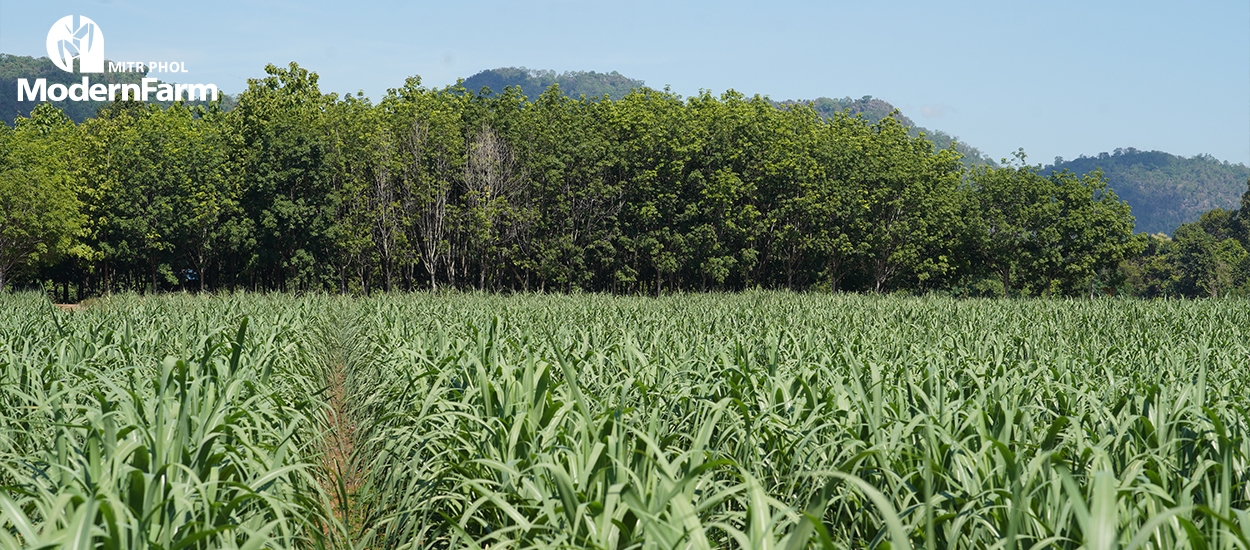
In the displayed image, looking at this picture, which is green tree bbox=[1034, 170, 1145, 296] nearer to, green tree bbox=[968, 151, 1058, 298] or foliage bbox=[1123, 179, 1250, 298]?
green tree bbox=[968, 151, 1058, 298]

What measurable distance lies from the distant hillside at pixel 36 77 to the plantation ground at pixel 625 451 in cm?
16357

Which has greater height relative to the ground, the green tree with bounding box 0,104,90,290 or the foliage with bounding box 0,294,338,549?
the green tree with bounding box 0,104,90,290

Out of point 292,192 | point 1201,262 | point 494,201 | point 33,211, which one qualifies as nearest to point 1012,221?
point 494,201

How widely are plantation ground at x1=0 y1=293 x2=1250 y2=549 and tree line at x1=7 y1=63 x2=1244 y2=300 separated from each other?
2957 cm

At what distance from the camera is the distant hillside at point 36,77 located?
15175cm

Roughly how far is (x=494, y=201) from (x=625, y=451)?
32891 millimetres

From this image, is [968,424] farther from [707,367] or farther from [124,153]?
[124,153]

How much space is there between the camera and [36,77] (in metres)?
167

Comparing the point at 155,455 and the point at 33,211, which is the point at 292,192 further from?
the point at 155,455

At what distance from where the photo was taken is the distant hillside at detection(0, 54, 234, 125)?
151750 millimetres

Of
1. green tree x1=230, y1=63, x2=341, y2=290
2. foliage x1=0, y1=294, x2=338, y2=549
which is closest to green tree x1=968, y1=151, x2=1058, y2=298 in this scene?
green tree x1=230, y1=63, x2=341, y2=290

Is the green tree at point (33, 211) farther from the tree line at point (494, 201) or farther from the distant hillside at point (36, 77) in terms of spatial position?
the distant hillside at point (36, 77)

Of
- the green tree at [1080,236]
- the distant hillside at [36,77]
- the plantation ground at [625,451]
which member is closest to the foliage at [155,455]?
the plantation ground at [625,451]

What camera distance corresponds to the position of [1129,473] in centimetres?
353
